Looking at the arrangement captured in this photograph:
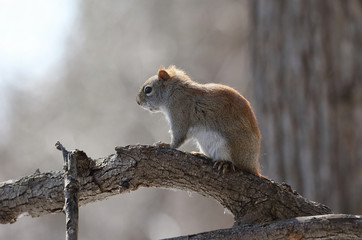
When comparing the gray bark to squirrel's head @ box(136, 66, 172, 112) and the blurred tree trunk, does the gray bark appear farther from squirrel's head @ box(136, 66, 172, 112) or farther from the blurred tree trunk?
the blurred tree trunk

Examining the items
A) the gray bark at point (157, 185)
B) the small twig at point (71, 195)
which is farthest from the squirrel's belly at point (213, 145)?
the small twig at point (71, 195)

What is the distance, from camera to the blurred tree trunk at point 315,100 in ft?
20.1

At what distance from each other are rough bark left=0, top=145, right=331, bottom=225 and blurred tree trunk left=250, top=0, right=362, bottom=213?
2.91 metres

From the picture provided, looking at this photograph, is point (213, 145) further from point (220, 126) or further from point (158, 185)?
point (158, 185)

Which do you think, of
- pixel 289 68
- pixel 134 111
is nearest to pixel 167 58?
pixel 134 111

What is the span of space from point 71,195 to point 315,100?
4.23 meters

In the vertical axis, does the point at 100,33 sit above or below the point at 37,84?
above

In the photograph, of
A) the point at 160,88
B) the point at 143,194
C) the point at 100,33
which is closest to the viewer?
the point at 160,88

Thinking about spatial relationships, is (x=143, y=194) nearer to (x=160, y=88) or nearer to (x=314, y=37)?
(x=314, y=37)

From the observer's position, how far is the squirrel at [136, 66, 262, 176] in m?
3.62

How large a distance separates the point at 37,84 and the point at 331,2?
264 inches

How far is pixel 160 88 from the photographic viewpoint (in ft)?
14.4

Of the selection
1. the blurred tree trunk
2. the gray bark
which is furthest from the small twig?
the blurred tree trunk

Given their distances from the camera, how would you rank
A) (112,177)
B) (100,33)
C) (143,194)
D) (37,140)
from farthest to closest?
(100,33), (143,194), (37,140), (112,177)
